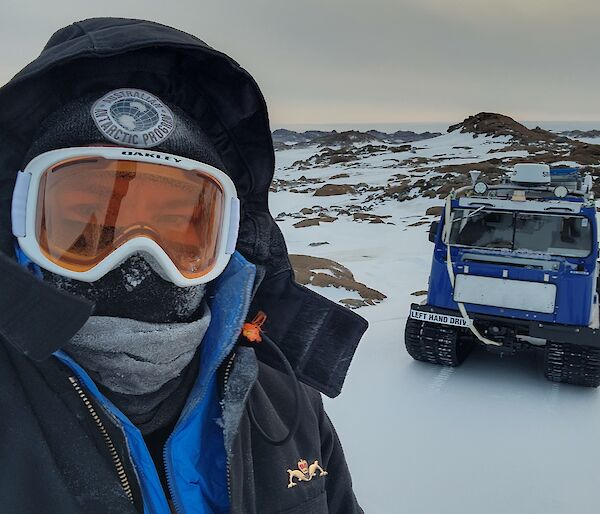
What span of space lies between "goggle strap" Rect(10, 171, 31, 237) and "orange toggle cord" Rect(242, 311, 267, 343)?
0.63 m

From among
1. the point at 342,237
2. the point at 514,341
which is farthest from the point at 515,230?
the point at 342,237

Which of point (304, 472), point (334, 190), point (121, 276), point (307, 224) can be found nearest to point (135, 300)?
point (121, 276)

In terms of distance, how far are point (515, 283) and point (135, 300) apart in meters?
5.18

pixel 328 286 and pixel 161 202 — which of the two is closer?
pixel 161 202

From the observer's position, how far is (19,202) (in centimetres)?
137

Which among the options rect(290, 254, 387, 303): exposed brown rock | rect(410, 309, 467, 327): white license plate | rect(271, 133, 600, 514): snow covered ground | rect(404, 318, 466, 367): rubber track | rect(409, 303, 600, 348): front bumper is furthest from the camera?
rect(290, 254, 387, 303): exposed brown rock

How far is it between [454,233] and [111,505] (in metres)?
5.77

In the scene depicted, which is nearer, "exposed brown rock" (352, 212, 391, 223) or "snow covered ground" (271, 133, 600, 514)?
"snow covered ground" (271, 133, 600, 514)

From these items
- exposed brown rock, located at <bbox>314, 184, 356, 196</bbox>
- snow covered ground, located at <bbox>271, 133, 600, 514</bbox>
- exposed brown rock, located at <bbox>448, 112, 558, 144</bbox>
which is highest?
exposed brown rock, located at <bbox>448, 112, 558, 144</bbox>

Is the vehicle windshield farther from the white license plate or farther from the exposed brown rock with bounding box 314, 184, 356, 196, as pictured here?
the exposed brown rock with bounding box 314, 184, 356, 196

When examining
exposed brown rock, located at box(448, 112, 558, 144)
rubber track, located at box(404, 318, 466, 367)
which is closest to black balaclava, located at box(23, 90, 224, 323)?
rubber track, located at box(404, 318, 466, 367)

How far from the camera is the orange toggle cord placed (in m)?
1.64

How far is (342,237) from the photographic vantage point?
1912cm

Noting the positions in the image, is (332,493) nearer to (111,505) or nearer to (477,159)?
(111,505)
